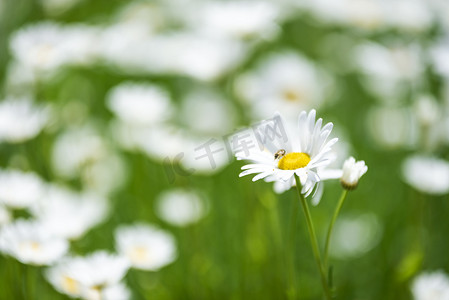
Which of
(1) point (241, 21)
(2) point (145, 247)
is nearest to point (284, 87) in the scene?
(1) point (241, 21)

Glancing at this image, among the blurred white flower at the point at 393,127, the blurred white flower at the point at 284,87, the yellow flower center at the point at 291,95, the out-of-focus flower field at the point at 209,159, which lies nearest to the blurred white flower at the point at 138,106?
the out-of-focus flower field at the point at 209,159

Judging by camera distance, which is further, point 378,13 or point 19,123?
point 378,13

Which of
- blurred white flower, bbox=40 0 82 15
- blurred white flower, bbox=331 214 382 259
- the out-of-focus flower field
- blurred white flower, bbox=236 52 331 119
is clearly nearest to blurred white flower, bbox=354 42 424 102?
the out-of-focus flower field

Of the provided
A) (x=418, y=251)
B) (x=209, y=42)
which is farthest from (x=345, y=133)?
(x=418, y=251)

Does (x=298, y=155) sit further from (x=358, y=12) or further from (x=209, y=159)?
(x=358, y=12)

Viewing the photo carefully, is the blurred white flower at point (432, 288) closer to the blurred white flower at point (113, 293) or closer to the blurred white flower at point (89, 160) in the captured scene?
the blurred white flower at point (113, 293)

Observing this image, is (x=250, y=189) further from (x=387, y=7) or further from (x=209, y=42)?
(x=387, y=7)
